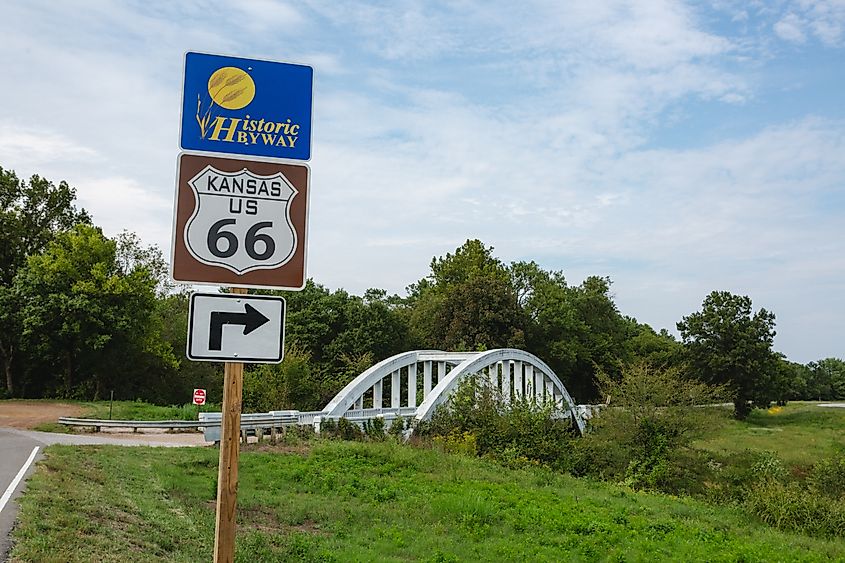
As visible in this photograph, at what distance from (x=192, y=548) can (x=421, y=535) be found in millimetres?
3668

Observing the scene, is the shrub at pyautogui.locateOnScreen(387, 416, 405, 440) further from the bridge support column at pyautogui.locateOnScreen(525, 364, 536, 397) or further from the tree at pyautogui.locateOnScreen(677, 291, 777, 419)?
the tree at pyautogui.locateOnScreen(677, 291, 777, 419)

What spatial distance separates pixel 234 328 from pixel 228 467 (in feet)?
2.36

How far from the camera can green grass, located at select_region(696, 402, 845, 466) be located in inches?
1238

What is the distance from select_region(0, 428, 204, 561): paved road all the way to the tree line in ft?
16.0

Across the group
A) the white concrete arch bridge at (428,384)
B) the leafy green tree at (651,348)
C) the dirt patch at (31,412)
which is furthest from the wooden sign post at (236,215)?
the leafy green tree at (651,348)

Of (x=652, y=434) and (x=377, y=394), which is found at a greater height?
(x=377, y=394)

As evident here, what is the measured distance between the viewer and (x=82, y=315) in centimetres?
3077

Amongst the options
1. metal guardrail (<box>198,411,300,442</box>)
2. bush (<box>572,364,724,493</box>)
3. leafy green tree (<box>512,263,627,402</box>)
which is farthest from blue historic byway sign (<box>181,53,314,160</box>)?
leafy green tree (<box>512,263,627,402</box>)

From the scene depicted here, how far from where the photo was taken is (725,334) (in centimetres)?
4734

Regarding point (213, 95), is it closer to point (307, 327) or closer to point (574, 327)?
point (307, 327)

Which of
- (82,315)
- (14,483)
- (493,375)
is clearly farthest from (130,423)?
(493,375)

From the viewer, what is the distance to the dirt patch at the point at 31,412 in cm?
2444

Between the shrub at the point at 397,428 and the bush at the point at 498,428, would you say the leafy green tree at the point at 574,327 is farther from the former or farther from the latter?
the shrub at the point at 397,428

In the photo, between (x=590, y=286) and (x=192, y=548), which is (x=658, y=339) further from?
(x=192, y=548)
